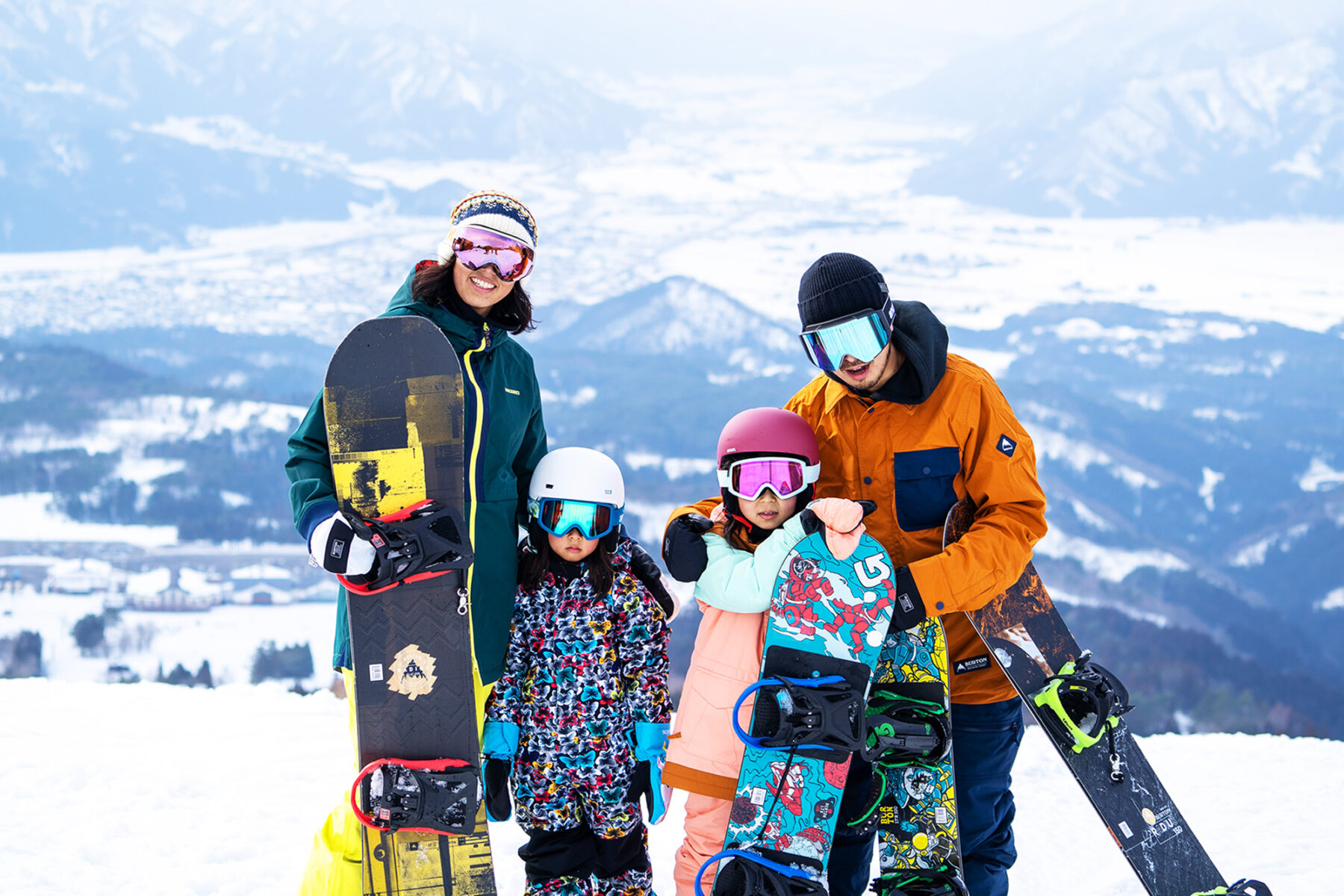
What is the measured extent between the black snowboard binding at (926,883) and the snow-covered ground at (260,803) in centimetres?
212

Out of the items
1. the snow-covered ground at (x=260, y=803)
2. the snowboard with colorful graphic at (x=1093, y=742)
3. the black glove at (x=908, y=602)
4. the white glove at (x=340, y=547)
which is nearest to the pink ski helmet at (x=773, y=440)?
the black glove at (x=908, y=602)

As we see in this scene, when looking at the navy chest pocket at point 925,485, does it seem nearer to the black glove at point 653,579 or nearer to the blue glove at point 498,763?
the black glove at point 653,579

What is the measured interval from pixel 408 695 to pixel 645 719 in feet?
2.83

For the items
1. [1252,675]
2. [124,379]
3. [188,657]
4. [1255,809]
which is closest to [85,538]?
[124,379]

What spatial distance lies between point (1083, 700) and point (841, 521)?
138 cm

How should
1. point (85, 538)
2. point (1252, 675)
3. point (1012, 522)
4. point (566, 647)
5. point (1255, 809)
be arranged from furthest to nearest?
point (85, 538), point (1252, 675), point (1255, 809), point (566, 647), point (1012, 522)

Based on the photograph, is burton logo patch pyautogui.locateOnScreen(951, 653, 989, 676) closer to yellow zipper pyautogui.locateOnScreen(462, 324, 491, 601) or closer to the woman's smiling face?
yellow zipper pyautogui.locateOnScreen(462, 324, 491, 601)

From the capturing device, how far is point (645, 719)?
359 centimetres

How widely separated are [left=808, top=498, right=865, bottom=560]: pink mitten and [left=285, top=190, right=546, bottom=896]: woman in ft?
3.69

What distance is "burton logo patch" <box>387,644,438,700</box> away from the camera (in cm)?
346

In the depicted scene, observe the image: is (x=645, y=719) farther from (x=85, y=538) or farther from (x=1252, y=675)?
(x=85, y=538)

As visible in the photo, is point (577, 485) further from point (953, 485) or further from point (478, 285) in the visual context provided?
point (953, 485)

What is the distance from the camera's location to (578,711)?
3553 millimetres

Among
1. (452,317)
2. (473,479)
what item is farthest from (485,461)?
(452,317)
